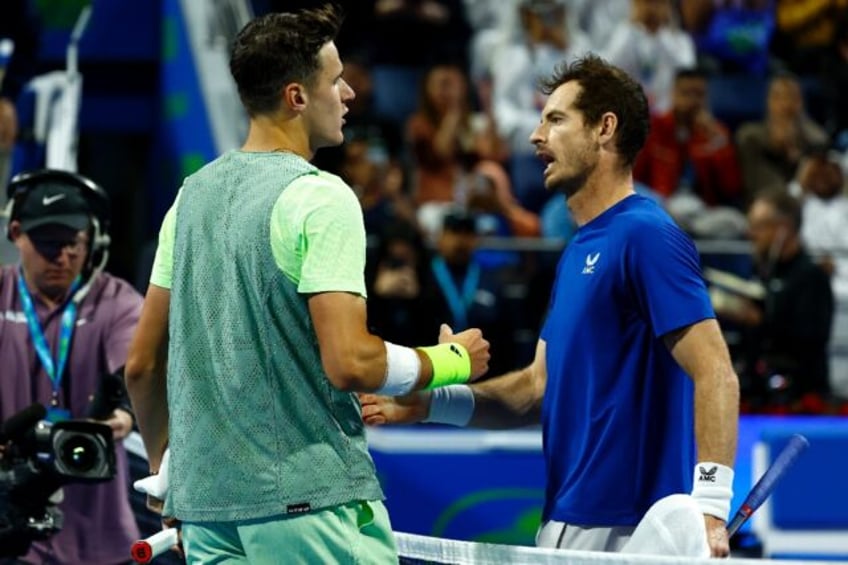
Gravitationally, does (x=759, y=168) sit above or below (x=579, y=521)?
above

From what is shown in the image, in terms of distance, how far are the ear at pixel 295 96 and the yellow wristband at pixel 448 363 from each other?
0.66 meters

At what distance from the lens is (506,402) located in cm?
572

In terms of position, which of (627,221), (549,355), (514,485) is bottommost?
(514,485)

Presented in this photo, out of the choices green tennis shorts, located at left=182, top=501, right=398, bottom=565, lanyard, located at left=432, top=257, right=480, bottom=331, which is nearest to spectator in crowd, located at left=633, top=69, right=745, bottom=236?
lanyard, located at left=432, top=257, right=480, bottom=331

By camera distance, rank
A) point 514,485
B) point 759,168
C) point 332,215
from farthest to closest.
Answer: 1. point 759,168
2. point 514,485
3. point 332,215

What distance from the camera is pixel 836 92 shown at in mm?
15695

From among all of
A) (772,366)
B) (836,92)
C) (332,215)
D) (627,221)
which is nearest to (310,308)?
(332,215)

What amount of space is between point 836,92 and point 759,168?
1756mm

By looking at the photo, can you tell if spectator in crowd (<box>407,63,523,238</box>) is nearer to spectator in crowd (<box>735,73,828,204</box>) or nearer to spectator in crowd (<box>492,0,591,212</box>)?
spectator in crowd (<box>492,0,591,212</box>)

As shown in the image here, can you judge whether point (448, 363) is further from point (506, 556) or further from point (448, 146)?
point (448, 146)

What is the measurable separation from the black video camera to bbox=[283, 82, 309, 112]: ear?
188cm

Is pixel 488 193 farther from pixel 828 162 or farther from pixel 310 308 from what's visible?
pixel 310 308


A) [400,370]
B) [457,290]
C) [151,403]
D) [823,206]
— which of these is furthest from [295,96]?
[823,206]

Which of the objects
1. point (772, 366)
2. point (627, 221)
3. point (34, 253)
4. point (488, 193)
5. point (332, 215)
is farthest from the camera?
point (488, 193)
